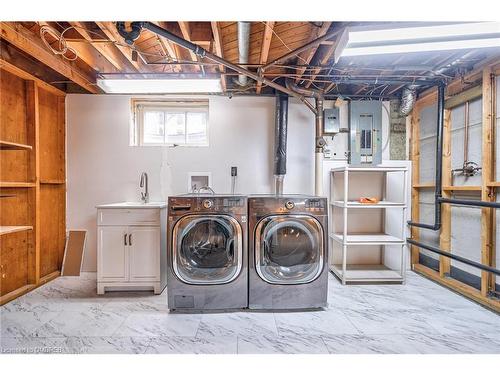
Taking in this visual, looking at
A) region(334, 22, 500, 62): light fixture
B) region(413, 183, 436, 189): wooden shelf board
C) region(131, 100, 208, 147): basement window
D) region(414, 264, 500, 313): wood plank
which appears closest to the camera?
region(334, 22, 500, 62): light fixture

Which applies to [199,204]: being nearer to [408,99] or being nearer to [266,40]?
[266,40]

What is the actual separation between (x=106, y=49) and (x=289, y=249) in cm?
258

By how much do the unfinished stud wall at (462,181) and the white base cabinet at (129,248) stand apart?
3190 mm

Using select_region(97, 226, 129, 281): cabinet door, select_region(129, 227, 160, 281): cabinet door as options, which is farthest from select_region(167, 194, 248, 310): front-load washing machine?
select_region(97, 226, 129, 281): cabinet door

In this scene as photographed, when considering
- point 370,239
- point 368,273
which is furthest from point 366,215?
point 368,273

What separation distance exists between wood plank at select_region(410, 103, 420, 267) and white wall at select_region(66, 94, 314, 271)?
1.34 metres

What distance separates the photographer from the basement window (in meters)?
3.44

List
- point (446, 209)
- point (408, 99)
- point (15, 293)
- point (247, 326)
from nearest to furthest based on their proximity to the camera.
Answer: point (247, 326)
point (15, 293)
point (446, 209)
point (408, 99)

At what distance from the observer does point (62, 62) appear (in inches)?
103

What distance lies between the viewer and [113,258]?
2607mm

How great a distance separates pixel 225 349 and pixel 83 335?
1.12 meters

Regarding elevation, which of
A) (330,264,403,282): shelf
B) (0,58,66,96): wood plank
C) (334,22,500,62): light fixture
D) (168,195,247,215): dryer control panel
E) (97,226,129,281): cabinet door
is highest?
(0,58,66,96): wood plank

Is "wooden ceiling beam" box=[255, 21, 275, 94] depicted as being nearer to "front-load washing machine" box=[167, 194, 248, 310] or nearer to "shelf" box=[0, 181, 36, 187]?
"front-load washing machine" box=[167, 194, 248, 310]
